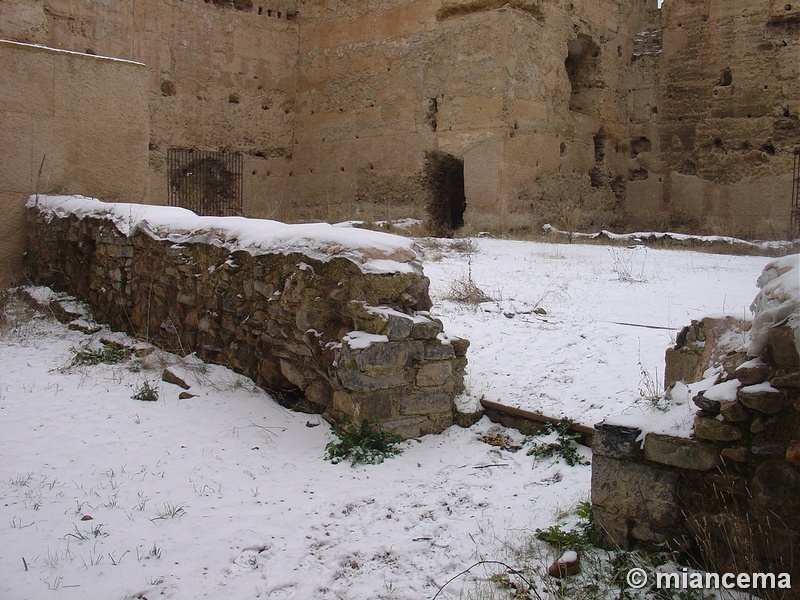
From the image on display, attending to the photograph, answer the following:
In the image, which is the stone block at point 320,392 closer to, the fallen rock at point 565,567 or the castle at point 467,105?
the fallen rock at point 565,567

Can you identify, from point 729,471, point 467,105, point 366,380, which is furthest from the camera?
point 467,105

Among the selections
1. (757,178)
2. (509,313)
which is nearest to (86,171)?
(509,313)

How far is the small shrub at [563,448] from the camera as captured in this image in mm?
3748

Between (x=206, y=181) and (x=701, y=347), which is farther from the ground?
(x=206, y=181)

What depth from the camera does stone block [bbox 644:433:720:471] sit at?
99.1 inches

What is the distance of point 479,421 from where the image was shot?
4324mm

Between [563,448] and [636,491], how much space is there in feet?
3.76

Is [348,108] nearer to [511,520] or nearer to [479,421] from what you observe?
[479,421]

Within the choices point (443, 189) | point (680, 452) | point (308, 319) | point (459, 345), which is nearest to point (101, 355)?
point (308, 319)

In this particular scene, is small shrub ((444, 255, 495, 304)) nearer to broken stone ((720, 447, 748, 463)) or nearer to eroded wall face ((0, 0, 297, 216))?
broken stone ((720, 447, 748, 463))

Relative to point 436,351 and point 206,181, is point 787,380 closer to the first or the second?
point 436,351

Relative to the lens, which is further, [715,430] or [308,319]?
[308,319]

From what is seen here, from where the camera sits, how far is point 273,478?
3.66 metres

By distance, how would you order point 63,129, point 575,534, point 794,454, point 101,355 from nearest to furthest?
1. point 794,454
2. point 575,534
3. point 101,355
4. point 63,129
